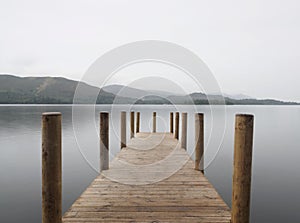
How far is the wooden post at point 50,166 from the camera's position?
2.33 m

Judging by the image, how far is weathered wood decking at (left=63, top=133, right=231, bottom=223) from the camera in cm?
291

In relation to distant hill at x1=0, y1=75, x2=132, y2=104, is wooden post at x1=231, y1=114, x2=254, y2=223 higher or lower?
lower

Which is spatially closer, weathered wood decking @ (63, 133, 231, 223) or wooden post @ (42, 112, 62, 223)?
wooden post @ (42, 112, 62, 223)

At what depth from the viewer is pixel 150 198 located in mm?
3574

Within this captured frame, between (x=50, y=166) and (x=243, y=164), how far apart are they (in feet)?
7.33

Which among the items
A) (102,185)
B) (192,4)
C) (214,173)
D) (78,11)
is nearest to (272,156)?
(214,173)

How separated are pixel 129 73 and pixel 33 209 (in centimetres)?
612

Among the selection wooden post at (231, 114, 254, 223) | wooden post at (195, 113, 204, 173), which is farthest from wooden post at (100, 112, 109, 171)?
wooden post at (231, 114, 254, 223)

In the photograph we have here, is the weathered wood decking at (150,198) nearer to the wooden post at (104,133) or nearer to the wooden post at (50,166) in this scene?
the wooden post at (50,166)

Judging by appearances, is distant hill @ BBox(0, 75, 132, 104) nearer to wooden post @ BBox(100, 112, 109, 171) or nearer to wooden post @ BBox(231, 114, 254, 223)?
wooden post @ BBox(100, 112, 109, 171)

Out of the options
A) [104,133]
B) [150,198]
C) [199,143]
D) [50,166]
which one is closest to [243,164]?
[150,198]

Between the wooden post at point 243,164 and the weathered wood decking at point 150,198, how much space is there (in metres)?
0.40

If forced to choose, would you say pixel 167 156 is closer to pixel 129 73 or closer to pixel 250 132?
pixel 129 73

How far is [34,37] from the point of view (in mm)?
38750
